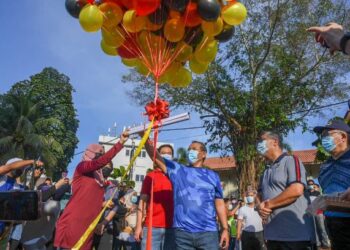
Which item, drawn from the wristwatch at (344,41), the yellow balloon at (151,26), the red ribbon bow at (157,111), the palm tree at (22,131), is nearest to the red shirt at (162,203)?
the red ribbon bow at (157,111)

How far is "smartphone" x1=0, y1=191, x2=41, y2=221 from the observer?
2.28 meters

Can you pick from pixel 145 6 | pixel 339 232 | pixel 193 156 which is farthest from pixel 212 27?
pixel 339 232

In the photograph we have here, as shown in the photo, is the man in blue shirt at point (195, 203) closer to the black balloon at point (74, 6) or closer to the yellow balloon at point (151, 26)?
the yellow balloon at point (151, 26)

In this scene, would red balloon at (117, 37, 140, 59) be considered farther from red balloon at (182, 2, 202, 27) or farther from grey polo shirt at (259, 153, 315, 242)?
grey polo shirt at (259, 153, 315, 242)

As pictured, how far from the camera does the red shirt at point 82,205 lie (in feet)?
13.6

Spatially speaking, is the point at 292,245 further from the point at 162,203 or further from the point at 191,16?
the point at 191,16

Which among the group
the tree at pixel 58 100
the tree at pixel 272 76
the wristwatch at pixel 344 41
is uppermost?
the tree at pixel 58 100

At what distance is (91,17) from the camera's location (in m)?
4.64

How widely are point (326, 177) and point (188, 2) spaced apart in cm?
234

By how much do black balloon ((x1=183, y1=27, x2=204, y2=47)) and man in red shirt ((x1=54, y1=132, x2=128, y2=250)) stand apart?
4.79 feet

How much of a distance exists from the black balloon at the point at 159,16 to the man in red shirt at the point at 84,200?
1.37 metres

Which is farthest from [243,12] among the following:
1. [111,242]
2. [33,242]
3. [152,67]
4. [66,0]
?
[111,242]

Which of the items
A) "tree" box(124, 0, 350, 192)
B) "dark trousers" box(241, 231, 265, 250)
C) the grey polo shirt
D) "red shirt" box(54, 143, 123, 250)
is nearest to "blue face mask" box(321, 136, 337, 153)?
the grey polo shirt

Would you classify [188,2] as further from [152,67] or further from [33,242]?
[33,242]
